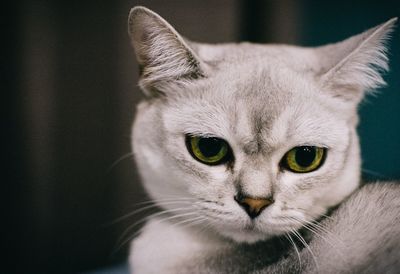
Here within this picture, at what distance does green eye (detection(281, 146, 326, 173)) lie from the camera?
32.9 inches

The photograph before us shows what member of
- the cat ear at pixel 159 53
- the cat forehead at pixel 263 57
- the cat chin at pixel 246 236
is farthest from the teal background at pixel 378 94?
the cat ear at pixel 159 53

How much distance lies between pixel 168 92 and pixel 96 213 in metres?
0.67

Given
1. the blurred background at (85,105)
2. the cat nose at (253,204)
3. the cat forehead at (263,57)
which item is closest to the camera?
the cat nose at (253,204)

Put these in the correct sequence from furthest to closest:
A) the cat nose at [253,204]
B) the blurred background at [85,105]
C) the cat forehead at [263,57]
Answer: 1. the blurred background at [85,105]
2. the cat forehead at [263,57]
3. the cat nose at [253,204]

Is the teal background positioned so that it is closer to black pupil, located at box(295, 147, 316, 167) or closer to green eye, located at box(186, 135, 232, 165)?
black pupil, located at box(295, 147, 316, 167)

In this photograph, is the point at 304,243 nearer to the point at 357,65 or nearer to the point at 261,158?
the point at 261,158

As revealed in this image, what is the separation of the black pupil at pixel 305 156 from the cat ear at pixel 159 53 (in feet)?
0.82

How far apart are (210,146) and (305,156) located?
7.0 inches

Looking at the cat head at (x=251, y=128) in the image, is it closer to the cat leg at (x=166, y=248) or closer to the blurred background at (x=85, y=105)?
the cat leg at (x=166, y=248)

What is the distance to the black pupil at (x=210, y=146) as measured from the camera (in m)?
0.84

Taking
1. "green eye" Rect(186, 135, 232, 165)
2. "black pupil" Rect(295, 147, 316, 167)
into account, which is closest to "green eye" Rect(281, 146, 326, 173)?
"black pupil" Rect(295, 147, 316, 167)

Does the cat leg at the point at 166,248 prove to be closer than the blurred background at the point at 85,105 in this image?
Yes

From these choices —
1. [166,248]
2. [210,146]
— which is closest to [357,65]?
[210,146]

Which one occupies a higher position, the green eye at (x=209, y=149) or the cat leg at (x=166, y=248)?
the green eye at (x=209, y=149)
